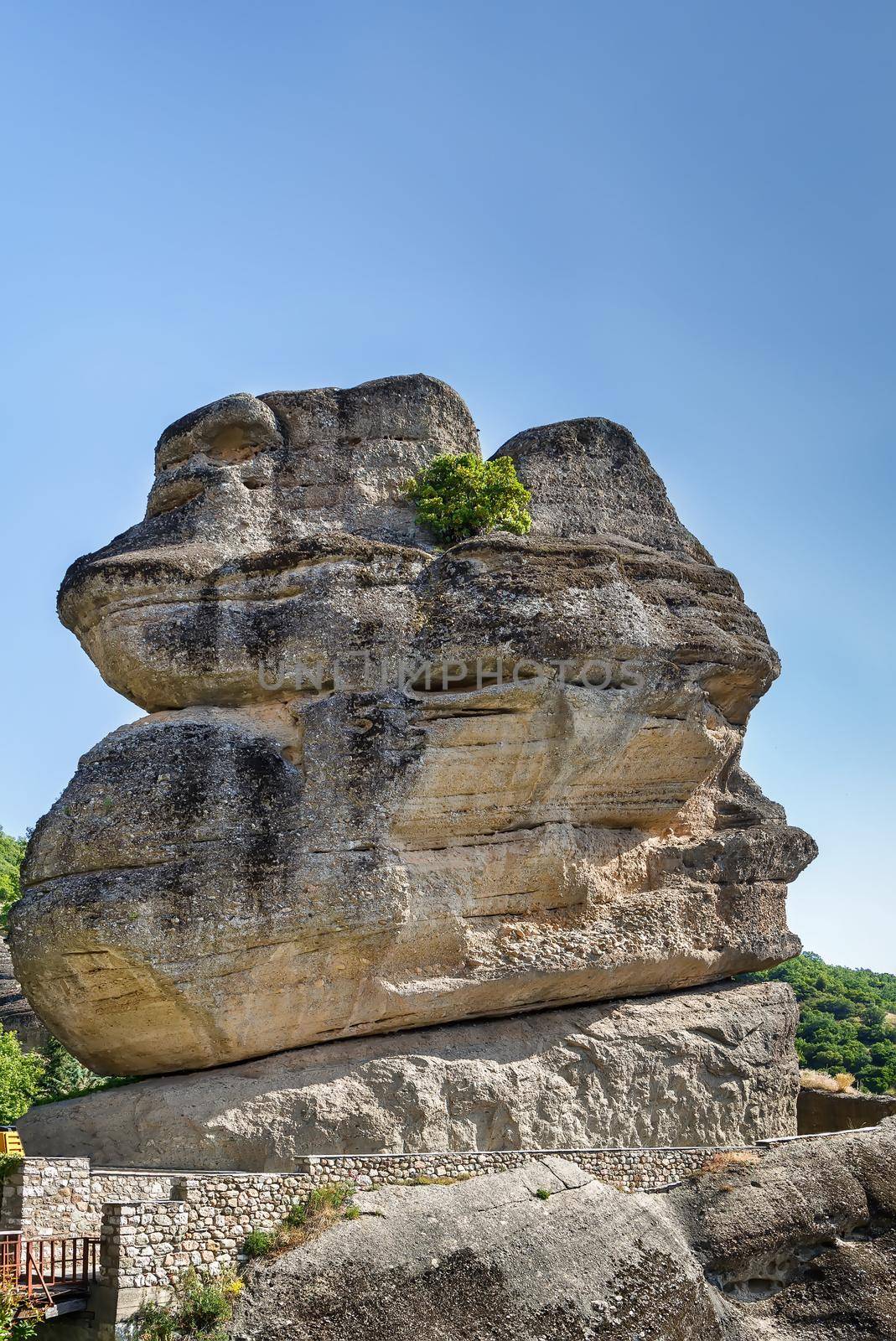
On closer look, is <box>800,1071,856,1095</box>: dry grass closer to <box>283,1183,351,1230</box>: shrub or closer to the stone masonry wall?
the stone masonry wall

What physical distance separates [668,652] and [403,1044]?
862 cm

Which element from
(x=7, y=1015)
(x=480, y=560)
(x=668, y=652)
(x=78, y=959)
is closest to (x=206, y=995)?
(x=78, y=959)

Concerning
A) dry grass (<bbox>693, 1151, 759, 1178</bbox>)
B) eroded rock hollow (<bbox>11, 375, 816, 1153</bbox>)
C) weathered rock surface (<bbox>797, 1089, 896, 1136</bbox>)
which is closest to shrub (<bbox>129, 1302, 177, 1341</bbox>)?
eroded rock hollow (<bbox>11, 375, 816, 1153</bbox>)

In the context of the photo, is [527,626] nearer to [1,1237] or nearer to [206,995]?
[206,995]

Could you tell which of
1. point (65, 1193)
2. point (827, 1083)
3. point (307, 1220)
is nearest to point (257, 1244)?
point (307, 1220)

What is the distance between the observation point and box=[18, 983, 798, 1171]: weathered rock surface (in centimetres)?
1864

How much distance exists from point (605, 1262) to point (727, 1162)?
387 centimetres

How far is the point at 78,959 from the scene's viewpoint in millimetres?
19047

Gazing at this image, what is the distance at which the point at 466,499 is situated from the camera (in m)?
25.3

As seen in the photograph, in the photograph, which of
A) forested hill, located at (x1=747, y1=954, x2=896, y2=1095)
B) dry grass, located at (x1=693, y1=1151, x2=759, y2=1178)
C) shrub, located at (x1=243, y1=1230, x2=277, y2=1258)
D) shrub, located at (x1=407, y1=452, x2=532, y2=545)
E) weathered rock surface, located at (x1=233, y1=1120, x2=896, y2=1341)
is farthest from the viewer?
forested hill, located at (x1=747, y1=954, x2=896, y2=1095)

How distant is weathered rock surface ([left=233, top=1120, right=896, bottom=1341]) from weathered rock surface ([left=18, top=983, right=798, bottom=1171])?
1.55 metres

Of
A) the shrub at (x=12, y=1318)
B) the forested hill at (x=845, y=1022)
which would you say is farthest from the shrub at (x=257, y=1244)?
the forested hill at (x=845, y=1022)

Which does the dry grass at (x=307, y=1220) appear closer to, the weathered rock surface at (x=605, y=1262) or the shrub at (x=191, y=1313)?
the weathered rock surface at (x=605, y=1262)

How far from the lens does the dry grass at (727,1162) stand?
1970 centimetres
